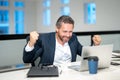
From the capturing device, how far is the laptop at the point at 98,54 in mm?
1534

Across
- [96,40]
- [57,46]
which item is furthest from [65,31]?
[96,40]

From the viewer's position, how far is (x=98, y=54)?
1.61 m

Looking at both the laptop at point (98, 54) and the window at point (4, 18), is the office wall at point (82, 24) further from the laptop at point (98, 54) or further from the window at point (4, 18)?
the window at point (4, 18)

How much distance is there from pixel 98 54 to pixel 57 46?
0.55 meters

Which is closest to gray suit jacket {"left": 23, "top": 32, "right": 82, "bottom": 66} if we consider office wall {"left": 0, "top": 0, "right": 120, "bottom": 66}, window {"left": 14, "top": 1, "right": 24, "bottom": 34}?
office wall {"left": 0, "top": 0, "right": 120, "bottom": 66}

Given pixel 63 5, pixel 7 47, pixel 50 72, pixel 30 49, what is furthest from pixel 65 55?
pixel 63 5

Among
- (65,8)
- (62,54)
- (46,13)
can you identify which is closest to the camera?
(62,54)

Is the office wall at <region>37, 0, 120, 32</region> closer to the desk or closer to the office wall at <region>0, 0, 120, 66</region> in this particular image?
the office wall at <region>0, 0, 120, 66</region>

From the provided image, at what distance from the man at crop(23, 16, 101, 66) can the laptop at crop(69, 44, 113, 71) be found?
352mm

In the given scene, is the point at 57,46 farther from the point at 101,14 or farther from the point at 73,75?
the point at 101,14

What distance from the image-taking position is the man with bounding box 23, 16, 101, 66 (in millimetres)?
1905

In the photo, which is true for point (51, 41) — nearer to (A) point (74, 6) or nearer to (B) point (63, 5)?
(A) point (74, 6)

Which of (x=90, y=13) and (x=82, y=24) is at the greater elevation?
(x=90, y=13)

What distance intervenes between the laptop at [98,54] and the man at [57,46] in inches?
13.8
